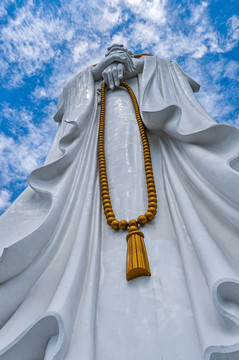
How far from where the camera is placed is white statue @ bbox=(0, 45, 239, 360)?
95cm

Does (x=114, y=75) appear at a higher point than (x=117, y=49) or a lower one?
lower

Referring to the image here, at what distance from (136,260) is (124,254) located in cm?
16

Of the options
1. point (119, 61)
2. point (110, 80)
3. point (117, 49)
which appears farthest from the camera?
point (117, 49)

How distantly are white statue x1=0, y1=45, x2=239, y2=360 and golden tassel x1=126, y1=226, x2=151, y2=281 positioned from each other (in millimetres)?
38

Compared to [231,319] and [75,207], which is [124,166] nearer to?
[75,207]

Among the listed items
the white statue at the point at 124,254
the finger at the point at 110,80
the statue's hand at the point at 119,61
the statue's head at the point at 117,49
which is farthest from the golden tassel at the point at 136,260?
the statue's head at the point at 117,49

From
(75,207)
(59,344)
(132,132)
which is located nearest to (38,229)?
(75,207)

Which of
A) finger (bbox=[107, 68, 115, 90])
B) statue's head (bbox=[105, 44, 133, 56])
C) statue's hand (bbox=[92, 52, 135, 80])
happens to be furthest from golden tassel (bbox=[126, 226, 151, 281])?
statue's head (bbox=[105, 44, 133, 56])

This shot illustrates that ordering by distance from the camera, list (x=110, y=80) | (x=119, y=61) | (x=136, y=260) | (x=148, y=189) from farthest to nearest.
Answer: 1. (x=119, y=61)
2. (x=110, y=80)
3. (x=148, y=189)
4. (x=136, y=260)

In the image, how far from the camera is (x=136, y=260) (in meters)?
1.17

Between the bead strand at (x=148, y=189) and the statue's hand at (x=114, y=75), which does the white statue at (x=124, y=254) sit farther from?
the statue's hand at (x=114, y=75)

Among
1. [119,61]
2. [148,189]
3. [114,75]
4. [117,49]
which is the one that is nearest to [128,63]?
[119,61]

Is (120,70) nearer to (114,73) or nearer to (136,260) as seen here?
(114,73)

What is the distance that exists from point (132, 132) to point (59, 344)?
1579 mm
